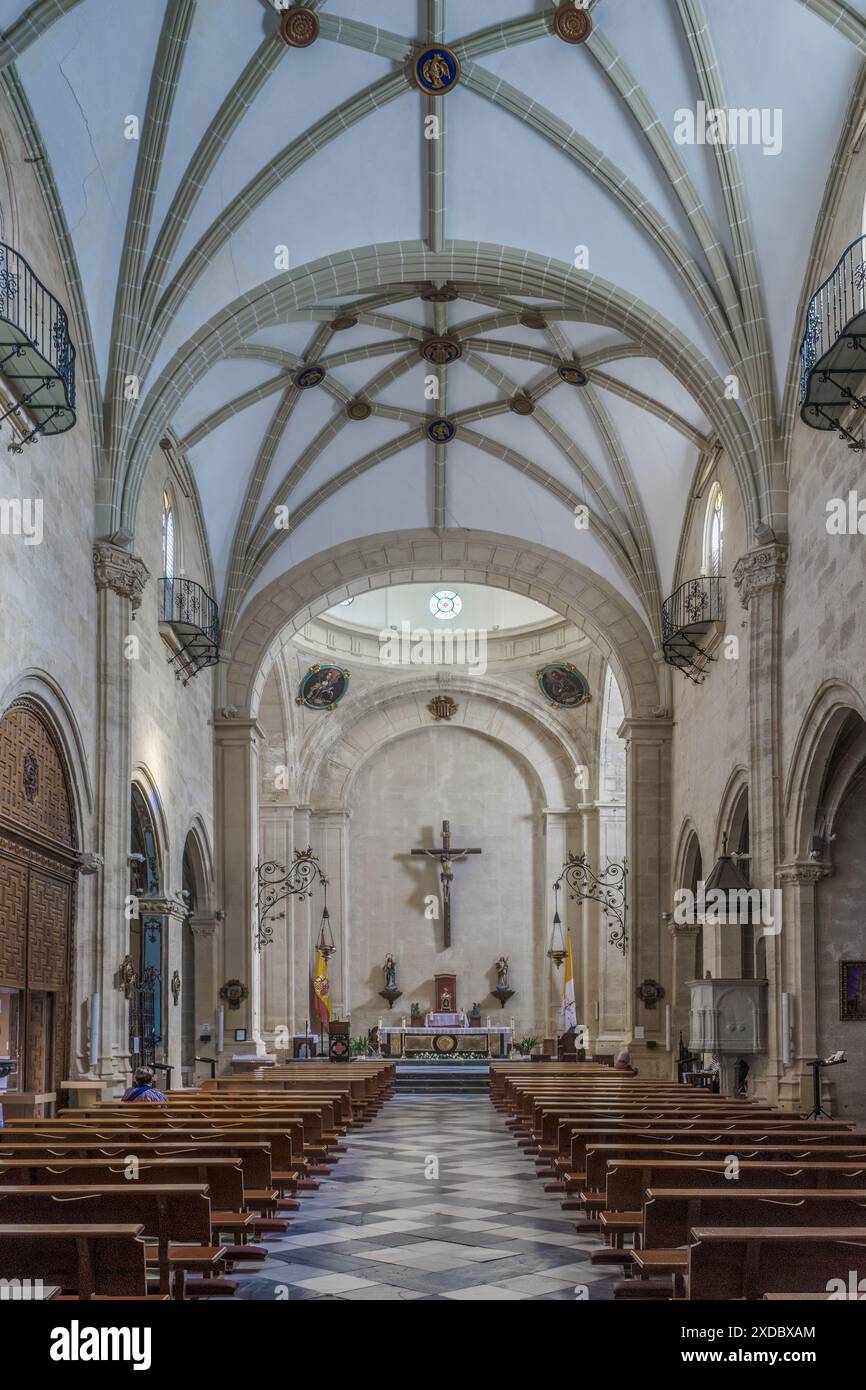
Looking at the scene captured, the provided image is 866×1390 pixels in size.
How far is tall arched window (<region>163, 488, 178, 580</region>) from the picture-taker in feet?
79.4

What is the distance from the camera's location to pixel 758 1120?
11.9 m

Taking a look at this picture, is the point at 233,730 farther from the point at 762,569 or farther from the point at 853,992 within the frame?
the point at 853,992

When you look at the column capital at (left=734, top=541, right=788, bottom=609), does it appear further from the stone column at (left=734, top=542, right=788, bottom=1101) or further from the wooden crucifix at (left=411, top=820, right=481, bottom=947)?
the wooden crucifix at (left=411, top=820, right=481, bottom=947)

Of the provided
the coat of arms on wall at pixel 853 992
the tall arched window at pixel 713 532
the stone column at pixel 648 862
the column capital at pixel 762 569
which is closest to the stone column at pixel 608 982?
the stone column at pixel 648 862

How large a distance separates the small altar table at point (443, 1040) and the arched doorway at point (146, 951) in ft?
46.0

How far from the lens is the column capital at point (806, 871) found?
61.5 ft

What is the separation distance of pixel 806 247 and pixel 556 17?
418 centimetres

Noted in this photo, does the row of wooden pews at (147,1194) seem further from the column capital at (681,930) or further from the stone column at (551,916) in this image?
the stone column at (551,916)

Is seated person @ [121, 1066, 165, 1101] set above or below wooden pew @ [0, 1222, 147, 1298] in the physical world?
below

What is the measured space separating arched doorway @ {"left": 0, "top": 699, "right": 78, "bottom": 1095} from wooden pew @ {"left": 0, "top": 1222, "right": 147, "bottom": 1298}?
8.71m

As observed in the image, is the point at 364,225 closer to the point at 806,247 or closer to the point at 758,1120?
the point at 806,247

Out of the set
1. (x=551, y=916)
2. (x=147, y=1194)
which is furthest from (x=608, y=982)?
(x=147, y=1194)

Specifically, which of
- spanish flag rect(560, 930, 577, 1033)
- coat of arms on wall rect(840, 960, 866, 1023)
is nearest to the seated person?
coat of arms on wall rect(840, 960, 866, 1023)
